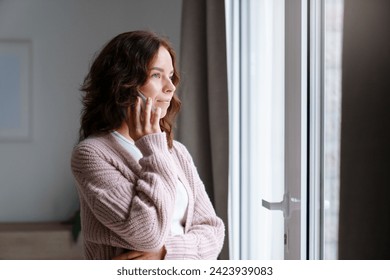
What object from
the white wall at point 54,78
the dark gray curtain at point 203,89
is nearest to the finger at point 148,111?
the dark gray curtain at point 203,89

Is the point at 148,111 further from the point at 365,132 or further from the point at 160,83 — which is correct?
the point at 365,132

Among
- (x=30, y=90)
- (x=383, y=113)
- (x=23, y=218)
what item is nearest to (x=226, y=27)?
(x=383, y=113)

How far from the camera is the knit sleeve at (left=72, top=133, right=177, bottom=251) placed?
0.95 meters

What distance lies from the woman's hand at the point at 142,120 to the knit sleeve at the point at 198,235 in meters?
0.13

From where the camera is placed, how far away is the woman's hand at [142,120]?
1.00m

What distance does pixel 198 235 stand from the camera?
3.37 ft

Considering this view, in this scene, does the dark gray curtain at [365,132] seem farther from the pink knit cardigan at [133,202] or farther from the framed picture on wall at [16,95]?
the framed picture on wall at [16,95]

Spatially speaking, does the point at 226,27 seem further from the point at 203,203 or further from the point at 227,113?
the point at 203,203

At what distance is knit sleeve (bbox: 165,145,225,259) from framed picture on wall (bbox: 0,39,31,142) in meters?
2.13

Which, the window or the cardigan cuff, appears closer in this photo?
the cardigan cuff

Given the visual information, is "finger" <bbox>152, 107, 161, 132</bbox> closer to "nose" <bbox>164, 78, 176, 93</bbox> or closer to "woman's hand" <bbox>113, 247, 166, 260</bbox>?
"nose" <bbox>164, 78, 176, 93</bbox>

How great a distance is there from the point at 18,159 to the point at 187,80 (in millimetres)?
1261

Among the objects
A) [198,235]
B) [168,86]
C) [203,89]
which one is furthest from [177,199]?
[203,89]

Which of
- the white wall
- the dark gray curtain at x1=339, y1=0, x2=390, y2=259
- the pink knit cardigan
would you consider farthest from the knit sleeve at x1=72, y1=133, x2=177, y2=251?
the white wall
